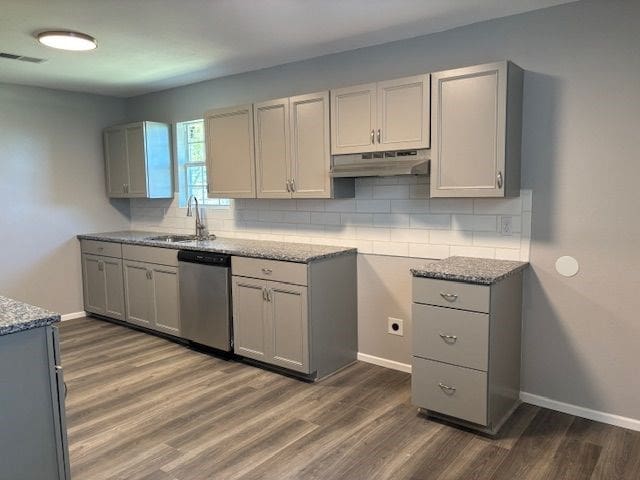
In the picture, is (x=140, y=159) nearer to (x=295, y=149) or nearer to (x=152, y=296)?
(x=152, y=296)

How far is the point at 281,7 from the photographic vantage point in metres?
2.75

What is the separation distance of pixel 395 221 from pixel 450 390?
1282 millimetres

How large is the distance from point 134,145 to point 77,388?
2.57m

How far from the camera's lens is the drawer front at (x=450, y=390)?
8.58ft

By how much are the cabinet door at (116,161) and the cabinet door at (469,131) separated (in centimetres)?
349

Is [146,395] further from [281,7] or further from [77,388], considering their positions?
[281,7]

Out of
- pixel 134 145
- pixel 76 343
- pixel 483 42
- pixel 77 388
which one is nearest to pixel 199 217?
pixel 134 145

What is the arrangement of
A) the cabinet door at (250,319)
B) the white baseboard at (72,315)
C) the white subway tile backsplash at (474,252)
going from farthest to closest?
the white baseboard at (72,315)
the cabinet door at (250,319)
the white subway tile backsplash at (474,252)

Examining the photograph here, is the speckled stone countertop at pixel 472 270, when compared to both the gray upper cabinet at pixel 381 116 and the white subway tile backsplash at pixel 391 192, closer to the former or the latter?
the white subway tile backsplash at pixel 391 192

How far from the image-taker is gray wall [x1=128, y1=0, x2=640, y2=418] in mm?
2637

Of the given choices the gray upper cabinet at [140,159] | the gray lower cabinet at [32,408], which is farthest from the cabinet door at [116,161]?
the gray lower cabinet at [32,408]

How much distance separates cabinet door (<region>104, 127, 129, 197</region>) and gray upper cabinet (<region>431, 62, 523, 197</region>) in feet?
11.5

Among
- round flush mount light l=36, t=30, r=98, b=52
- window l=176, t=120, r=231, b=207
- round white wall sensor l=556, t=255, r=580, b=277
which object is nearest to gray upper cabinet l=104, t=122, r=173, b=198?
window l=176, t=120, r=231, b=207

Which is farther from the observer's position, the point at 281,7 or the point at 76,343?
the point at 76,343
